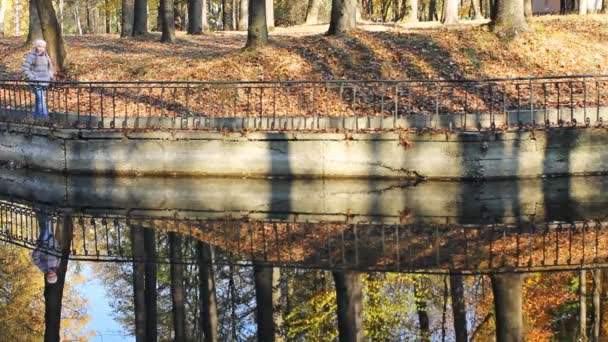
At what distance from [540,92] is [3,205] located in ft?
39.4

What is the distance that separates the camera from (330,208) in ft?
54.3

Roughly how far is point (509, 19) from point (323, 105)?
6.67 metres

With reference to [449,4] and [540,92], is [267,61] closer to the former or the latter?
[540,92]

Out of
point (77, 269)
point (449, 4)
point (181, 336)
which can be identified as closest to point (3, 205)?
point (77, 269)

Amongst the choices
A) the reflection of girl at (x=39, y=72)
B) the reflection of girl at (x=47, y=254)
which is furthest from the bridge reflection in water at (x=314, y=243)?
the reflection of girl at (x=39, y=72)

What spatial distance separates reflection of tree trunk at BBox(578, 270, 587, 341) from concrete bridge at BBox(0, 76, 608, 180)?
6.50 meters

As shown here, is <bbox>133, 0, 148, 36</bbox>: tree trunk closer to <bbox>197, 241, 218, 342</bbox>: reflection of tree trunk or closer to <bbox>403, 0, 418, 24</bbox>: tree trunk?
<bbox>403, 0, 418, 24</bbox>: tree trunk

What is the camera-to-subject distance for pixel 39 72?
21.3 metres

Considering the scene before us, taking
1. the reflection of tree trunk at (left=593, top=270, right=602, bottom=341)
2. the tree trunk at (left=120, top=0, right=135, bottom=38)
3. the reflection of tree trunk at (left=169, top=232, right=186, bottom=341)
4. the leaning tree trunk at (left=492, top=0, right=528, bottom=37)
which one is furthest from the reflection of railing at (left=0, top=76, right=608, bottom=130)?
the tree trunk at (left=120, top=0, right=135, bottom=38)

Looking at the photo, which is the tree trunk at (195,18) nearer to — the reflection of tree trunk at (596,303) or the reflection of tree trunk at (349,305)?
the reflection of tree trunk at (349,305)

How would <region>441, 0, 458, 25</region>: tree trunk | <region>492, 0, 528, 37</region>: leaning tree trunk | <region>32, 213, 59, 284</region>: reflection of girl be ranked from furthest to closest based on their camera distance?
<region>441, 0, 458, 25</region>: tree trunk < <region>492, 0, 528, 37</region>: leaning tree trunk < <region>32, 213, 59, 284</region>: reflection of girl

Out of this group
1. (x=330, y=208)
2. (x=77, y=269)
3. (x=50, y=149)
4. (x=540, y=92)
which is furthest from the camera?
(x=540, y=92)

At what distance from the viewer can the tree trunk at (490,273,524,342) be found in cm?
1006

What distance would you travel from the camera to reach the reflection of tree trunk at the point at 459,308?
9820mm
